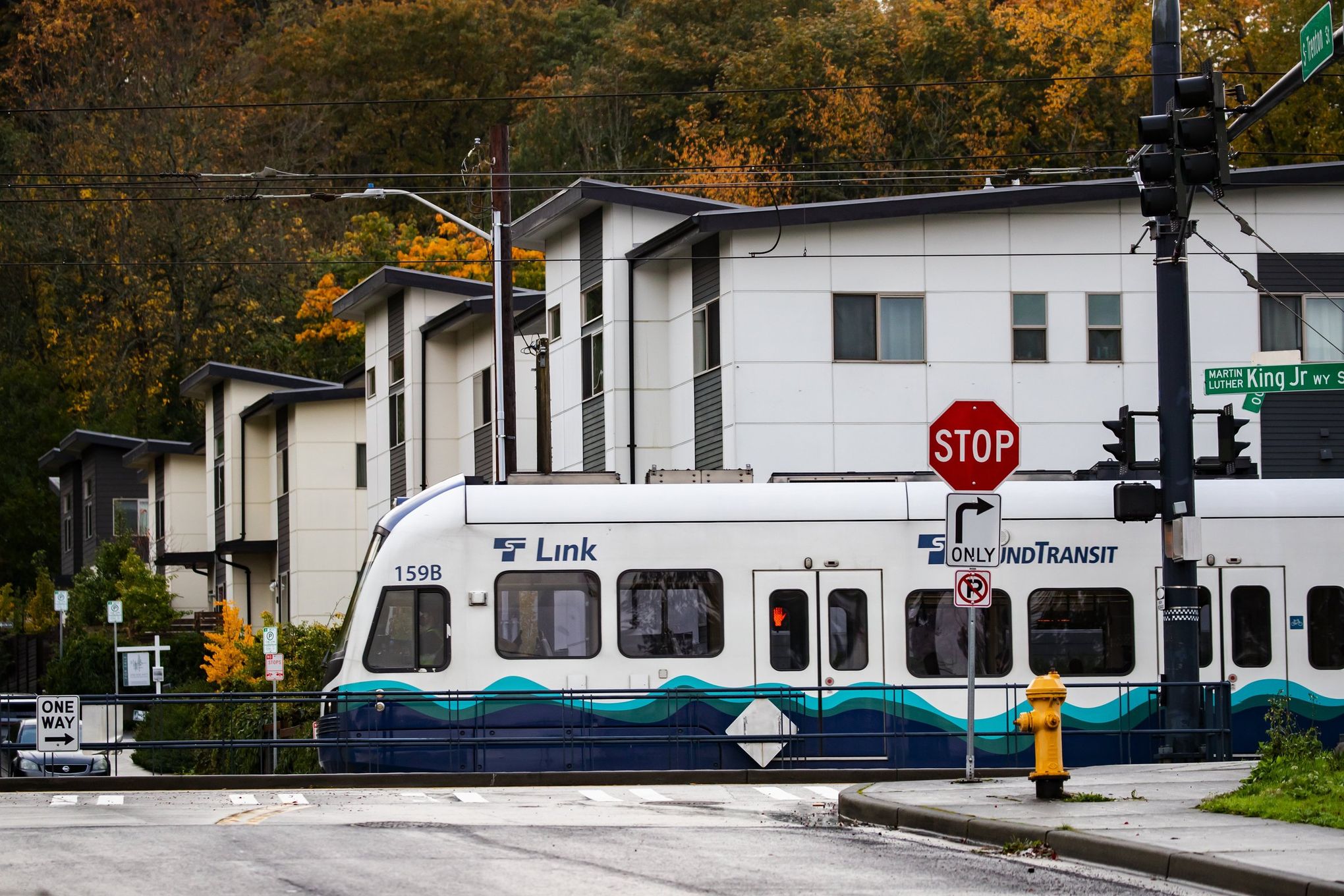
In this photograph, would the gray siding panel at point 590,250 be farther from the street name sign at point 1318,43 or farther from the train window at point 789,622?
the street name sign at point 1318,43

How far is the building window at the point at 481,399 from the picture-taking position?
42125 mm

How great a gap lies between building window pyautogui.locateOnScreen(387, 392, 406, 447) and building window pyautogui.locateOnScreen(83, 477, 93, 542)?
2870 cm

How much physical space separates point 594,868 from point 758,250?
66.2 ft

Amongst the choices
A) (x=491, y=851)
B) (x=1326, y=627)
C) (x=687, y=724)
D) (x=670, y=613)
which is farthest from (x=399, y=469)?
(x=491, y=851)

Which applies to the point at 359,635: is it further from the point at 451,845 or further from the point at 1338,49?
the point at 1338,49

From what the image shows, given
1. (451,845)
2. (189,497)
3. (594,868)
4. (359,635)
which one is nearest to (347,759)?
(359,635)

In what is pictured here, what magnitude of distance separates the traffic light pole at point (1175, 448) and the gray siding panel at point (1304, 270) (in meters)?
12.1

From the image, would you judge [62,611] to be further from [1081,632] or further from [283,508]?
[1081,632]

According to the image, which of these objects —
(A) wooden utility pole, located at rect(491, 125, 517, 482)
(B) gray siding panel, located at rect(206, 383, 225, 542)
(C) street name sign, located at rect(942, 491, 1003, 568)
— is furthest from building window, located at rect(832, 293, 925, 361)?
(B) gray siding panel, located at rect(206, 383, 225, 542)

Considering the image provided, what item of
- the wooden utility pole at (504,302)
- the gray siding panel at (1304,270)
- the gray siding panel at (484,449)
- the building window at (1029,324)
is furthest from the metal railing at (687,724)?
the gray siding panel at (484,449)

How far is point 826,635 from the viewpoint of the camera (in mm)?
21109

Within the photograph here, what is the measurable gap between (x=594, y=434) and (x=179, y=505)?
110 feet

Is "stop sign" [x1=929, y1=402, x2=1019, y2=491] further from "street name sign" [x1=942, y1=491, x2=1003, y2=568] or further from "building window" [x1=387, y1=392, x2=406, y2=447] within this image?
"building window" [x1=387, y1=392, x2=406, y2=447]

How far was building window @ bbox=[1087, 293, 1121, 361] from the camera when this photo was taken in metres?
31.3
